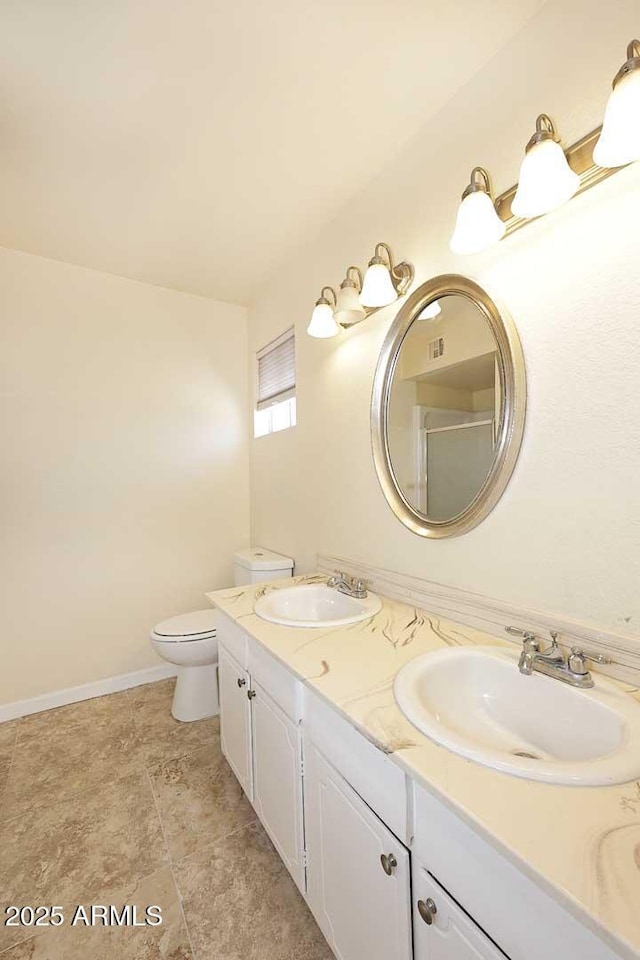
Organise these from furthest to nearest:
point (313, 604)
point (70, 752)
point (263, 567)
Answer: point (263, 567) < point (70, 752) < point (313, 604)

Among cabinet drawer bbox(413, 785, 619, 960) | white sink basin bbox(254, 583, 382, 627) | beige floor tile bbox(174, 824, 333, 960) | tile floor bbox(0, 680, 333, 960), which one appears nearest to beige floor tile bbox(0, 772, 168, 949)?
tile floor bbox(0, 680, 333, 960)

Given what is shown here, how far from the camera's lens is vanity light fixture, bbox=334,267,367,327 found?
1505mm

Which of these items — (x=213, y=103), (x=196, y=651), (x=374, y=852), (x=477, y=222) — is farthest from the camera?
(x=196, y=651)

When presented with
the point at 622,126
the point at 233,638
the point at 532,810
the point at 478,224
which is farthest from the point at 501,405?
the point at 233,638

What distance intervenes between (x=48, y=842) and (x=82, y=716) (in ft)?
2.59

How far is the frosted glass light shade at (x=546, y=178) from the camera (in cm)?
88

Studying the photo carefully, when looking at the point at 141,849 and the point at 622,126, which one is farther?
the point at 141,849

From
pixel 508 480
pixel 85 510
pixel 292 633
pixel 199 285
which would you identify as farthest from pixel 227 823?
pixel 199 285

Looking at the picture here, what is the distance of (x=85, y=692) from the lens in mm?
2225

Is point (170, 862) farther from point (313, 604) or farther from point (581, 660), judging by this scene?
point (581, 660)

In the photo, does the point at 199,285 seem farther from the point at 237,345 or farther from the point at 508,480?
the point at 508,480

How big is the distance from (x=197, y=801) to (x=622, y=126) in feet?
7.61

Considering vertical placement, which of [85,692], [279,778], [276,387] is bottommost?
[85,692]

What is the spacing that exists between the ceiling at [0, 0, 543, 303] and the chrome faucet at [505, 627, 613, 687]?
1.62m
